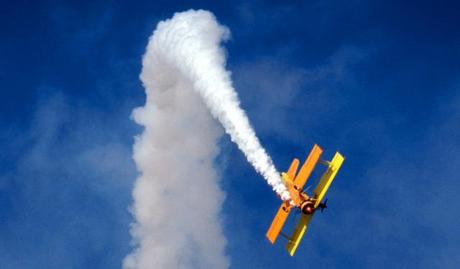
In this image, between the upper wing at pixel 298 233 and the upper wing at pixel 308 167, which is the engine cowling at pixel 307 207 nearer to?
the upper wing at pixel 308 167

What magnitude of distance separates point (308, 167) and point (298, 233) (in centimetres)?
1198

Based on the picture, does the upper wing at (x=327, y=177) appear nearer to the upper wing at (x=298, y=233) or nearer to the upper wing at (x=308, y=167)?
the upper wing at (x=308, y=167)

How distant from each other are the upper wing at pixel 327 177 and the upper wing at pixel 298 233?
666 cm

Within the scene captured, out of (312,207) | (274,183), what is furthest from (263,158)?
(312,207)

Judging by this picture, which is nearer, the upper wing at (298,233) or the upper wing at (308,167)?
the upper wing at (308,167)

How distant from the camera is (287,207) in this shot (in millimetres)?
A: 115688

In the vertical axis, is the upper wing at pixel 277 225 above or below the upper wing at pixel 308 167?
below

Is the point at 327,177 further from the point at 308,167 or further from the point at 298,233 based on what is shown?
the point at 298,233

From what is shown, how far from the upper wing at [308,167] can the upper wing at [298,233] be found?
734 cm

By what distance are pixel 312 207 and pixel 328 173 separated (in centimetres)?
568

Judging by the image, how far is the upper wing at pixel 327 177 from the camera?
114562 millimetres

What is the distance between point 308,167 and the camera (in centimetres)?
11469

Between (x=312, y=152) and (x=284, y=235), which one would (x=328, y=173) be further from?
(x=284, y=235)

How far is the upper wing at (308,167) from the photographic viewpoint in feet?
372
